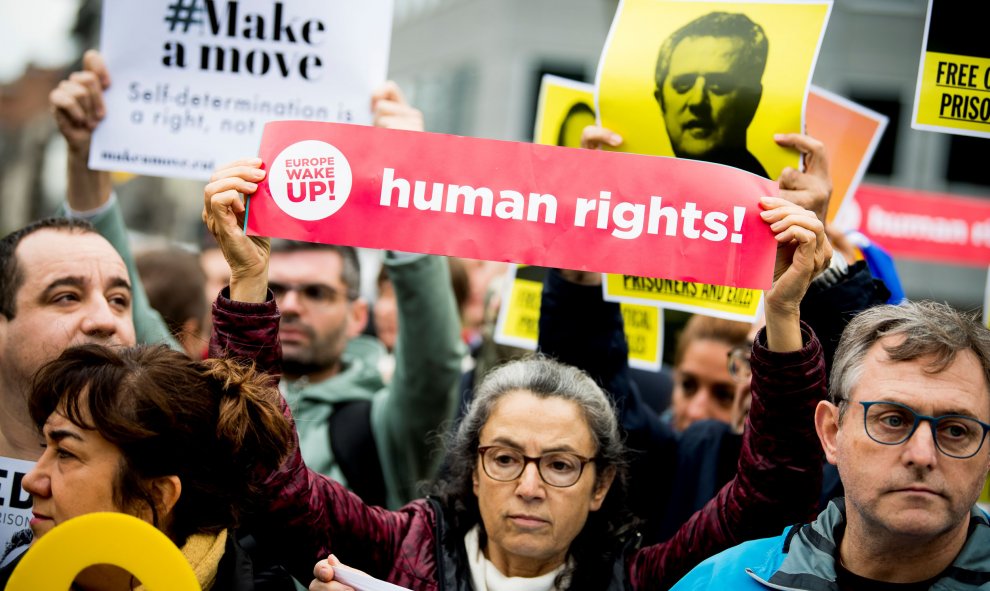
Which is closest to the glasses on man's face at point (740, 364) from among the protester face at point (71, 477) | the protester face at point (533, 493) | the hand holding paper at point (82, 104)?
the protester face at point (533, 493)

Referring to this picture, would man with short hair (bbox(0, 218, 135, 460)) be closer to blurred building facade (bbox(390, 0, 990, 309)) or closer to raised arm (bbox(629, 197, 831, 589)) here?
raised arm (bbox(629, 197, 831, 589))

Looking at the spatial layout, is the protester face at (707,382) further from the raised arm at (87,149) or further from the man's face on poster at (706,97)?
the raised arm at (87,149)

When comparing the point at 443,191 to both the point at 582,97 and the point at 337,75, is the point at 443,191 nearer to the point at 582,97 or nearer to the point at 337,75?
the point at 337,75

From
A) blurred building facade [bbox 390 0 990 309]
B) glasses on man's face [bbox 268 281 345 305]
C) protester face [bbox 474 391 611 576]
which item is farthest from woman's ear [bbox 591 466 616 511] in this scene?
blurred building facade [bbox 390 0 990 309]

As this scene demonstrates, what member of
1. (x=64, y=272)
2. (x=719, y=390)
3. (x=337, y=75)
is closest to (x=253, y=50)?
(x=337, y=75)

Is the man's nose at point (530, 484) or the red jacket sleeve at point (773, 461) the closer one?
the red jacket sleeve at point (773, 461)

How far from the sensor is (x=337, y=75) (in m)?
3.71

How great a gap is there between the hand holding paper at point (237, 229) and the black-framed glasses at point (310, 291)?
5.22 feet

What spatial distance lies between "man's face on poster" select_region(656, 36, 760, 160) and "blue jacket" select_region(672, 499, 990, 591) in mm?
1169

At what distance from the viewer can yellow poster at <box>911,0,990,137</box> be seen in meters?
3.16

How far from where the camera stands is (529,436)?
2840 millimetres

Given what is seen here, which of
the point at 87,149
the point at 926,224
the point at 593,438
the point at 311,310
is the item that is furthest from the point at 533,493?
the point at 926,224

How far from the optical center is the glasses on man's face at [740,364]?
358cm

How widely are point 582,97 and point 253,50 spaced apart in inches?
46.3
